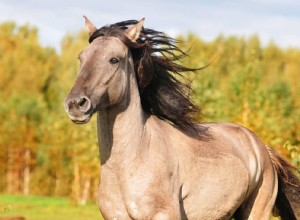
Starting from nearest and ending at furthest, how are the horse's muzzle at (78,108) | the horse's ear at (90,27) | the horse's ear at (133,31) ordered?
the horse's muzzle at (78,108)
the horse's ear at (133,31)
the horse's ear at (90,27)

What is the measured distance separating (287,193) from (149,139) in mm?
2901

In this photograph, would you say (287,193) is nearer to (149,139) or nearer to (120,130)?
(149,139)

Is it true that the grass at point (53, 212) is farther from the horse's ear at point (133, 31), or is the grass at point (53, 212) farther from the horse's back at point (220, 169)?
the horse's ear at point (133, 31)

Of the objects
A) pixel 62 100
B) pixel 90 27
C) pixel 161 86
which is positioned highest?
pixel 90 27

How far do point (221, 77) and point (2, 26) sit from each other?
3100 centimetres

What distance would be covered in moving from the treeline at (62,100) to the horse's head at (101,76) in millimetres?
12411

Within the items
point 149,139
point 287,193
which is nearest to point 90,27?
point 149,139

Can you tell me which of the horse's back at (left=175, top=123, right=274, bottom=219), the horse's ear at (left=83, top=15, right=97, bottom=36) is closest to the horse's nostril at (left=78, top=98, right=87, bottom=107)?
the horse's ear at (left=83, top=15, right=97, bottom=36)

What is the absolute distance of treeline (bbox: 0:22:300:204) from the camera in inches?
1208

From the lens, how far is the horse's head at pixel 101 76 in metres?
5.77

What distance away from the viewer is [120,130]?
656cm

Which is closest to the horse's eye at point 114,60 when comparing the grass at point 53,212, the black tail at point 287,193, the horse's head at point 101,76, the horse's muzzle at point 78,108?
the horse's head at point 101,76

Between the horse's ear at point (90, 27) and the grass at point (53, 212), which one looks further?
the grass at point (53, 212)

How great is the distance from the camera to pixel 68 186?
178ft
